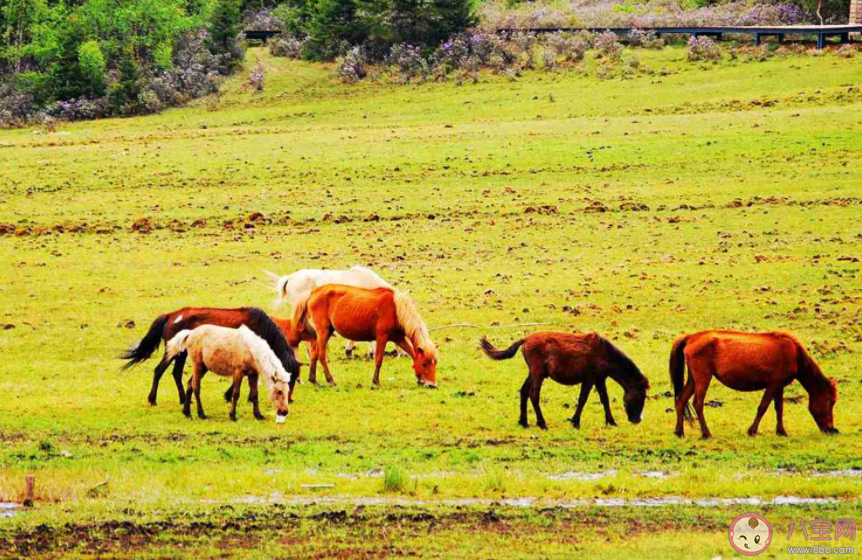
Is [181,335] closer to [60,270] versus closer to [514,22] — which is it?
[60,270]

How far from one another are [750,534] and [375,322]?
9.01 metres

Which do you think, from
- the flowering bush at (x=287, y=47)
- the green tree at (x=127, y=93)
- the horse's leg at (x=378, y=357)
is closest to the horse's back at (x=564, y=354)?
the horse's leg at (x=378, y=357)

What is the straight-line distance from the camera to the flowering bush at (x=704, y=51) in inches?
2213

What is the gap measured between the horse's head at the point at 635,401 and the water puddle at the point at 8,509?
7652 mm

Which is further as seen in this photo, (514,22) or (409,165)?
(514,22)

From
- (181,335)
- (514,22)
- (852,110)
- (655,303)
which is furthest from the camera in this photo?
(514,22)

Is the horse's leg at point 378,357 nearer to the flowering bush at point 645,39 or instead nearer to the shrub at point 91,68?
the flowering bush at point 645,39

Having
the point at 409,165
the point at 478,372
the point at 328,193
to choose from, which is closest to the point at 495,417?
the point at 478,372

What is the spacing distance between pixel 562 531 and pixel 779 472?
12.2 feet

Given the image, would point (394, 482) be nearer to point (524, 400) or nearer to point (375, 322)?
point (524, 400)

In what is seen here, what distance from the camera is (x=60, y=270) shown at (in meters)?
28.5

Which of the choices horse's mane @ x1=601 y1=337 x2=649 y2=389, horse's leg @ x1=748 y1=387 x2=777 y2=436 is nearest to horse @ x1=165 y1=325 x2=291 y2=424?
horse's mane @ x1=601 y1=337 x2=649 y2=389

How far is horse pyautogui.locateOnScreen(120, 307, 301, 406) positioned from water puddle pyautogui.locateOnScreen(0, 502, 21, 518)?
4848 millimetres

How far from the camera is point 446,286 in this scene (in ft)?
86.1
